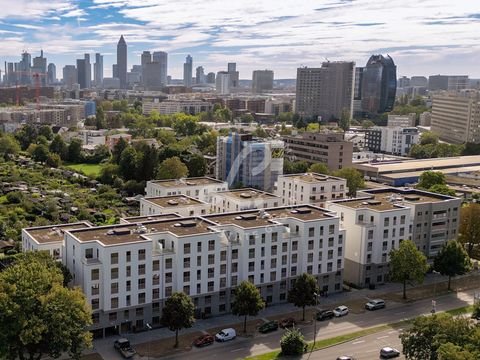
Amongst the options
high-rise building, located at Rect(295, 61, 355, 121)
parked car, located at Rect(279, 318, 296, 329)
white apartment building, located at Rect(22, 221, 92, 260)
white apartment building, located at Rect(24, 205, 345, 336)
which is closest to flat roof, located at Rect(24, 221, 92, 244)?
white apartment building, located at Rect(22, 221, 92, 260)

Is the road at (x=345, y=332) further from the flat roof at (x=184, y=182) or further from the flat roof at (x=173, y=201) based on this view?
the flat roof at (x=184, y=182)

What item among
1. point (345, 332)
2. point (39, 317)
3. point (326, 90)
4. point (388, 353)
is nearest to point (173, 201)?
point (345, 332)

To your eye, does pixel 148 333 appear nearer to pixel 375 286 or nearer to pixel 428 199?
pixel 375 286

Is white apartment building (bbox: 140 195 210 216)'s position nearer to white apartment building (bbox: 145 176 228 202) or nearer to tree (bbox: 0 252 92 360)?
white apartment building (bbox: 145 176 228 202)

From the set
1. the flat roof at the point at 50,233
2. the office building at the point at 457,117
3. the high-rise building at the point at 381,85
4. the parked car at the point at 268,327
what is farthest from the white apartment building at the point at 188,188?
the high-rise building at the point at 381,85

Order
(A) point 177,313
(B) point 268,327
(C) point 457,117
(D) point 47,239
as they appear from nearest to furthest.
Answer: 1. (A) point 177,313
2. (B) point 268,327
3. (D) point 47,239
4. (C) point 457,117

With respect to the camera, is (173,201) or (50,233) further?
(173,201)

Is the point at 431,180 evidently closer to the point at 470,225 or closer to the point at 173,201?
the point at 470,225
